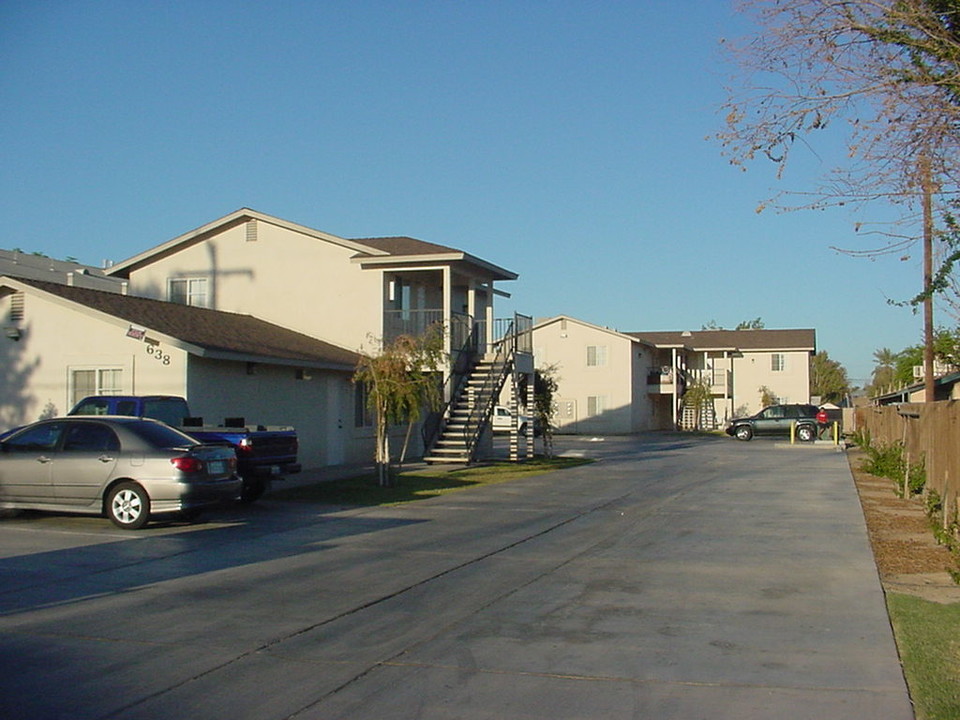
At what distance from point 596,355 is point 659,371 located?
6719mm

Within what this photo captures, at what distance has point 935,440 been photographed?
1639 centimetres

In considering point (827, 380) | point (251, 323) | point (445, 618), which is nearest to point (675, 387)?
point (827, 380)

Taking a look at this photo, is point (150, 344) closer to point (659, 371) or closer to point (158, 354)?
point (158, 354)

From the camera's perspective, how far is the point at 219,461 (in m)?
15.0

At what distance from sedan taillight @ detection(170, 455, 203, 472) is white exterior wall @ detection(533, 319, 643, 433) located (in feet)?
149

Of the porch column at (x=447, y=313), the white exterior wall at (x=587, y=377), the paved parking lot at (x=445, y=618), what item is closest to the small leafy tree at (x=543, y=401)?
the porch column at (x=447, y=313)

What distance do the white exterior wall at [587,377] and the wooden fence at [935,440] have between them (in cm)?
3054

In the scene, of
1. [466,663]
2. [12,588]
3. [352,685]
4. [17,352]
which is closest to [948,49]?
[466,663]

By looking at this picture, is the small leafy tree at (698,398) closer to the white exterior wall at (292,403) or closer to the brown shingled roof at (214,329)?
the white exterior wall at (292,403)

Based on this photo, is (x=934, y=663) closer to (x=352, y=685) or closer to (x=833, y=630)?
(x=833, y=630)

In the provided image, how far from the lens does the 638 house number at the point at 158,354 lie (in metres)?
21.0

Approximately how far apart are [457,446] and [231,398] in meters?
7.35

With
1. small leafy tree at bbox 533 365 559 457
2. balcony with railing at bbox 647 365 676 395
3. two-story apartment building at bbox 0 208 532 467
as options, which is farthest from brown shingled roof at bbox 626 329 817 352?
two-story apartment building at bbox 0 208 532 467

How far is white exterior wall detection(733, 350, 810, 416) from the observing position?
67.9 metres
